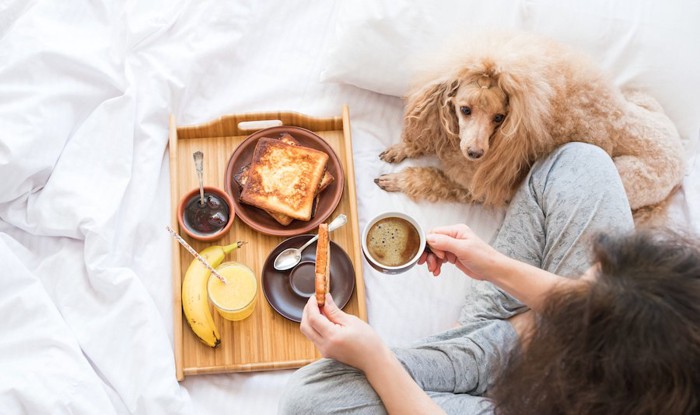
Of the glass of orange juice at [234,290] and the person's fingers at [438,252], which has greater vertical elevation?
the person's fingers at [438,252]

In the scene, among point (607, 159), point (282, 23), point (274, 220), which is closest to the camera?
point (607, 159)

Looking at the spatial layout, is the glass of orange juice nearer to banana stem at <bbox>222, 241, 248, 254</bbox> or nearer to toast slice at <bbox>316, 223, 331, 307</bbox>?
banana stem at <bbox>222, 241, 248, 254</bbox>

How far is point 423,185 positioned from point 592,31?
61 cm

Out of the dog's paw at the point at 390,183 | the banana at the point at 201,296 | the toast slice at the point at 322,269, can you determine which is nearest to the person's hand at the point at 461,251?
the toast slice at the point at 322,269

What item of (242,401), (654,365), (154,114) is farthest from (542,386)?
Answer: (154,114)

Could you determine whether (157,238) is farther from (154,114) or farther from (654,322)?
(654,322)

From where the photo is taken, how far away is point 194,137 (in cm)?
172

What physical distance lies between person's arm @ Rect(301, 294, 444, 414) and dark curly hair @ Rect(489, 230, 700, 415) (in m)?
0.33

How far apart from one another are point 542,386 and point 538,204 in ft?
2.34

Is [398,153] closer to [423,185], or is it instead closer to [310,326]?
[423,185]

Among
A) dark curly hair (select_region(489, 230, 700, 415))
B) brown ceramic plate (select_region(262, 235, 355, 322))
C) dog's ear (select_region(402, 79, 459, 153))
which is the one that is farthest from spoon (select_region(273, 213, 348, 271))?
dark curly hair (select_region(489, 230, 700, 415))

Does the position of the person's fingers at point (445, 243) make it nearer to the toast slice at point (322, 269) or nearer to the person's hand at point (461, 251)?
the person's hand at point (461, 251)

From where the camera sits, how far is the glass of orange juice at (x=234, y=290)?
1464 millimetres

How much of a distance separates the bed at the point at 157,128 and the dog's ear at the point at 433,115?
0.36 feet
